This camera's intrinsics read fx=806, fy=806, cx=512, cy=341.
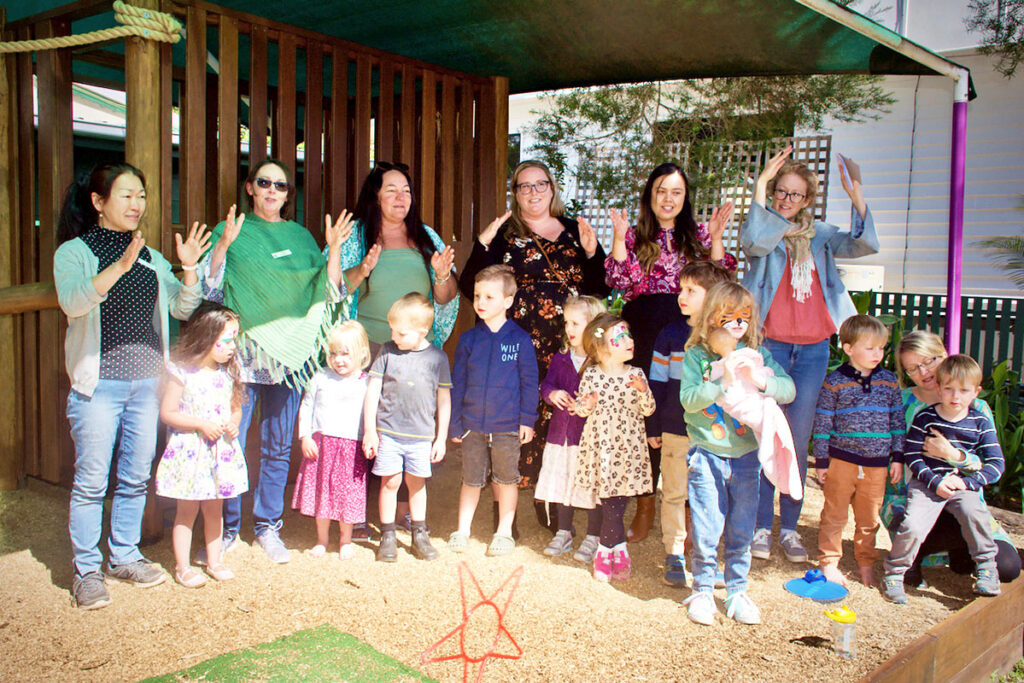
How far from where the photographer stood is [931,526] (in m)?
3.82

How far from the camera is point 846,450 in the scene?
3.88 metres

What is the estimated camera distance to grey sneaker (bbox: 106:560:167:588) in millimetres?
3576

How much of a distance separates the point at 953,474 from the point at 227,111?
13.5 feet

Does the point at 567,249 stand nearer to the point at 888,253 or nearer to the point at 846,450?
the point at 846,450

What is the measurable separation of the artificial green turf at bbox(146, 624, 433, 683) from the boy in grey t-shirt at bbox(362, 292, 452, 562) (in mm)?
940

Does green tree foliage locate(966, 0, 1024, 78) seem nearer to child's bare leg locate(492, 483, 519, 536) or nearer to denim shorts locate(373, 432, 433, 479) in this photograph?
child's bare leg locate(492, 483, 519, 536)

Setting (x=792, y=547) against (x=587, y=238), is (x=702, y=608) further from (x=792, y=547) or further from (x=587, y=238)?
(x=587, y=238)

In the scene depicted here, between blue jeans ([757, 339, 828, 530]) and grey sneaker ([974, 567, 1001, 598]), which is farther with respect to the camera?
blue jeans ([757, 339, 828, 530])

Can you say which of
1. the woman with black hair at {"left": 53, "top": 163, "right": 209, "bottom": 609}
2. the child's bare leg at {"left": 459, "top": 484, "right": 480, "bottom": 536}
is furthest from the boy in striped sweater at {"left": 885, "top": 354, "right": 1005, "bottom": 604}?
the woman with black hair at {"left": 53, "top": 163, "right": 209, "bottom": 609}

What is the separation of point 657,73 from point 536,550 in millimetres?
3309

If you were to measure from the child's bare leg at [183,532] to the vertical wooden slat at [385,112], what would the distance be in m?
2.60

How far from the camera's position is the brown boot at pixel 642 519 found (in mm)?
4387

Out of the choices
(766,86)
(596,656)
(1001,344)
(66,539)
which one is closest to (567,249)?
(596,656)

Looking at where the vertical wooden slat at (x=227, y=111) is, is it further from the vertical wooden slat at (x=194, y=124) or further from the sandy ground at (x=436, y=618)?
the sandy ground at (x=436, y=618)
